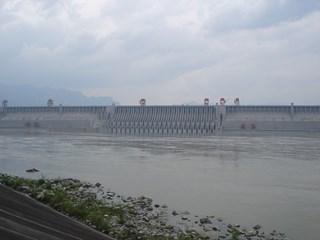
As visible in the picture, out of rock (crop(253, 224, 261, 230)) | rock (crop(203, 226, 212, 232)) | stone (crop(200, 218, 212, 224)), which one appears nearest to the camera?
rock (crop(203, 226, 212, 232))

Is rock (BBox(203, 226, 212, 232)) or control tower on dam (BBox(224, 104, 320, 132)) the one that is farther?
control tower on dam (BBox(224, 104, 320, 132))

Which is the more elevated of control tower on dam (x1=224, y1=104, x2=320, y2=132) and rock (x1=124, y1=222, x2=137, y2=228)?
control tower on dam (x1=224, y1=104, x2=320, y2=132)

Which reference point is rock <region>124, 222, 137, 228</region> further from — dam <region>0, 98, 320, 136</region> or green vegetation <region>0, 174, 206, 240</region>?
dam <region>0, 98, 320, 136</region>

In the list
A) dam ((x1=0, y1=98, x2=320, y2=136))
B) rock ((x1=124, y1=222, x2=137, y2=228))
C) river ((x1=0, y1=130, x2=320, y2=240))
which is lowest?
river ((x1=0, y1=130, x2=320, y2=240))

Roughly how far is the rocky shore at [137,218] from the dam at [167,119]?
45.0 metres

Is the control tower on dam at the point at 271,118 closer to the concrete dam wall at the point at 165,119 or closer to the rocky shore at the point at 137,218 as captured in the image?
the concrete dam wall at the point at 165,119

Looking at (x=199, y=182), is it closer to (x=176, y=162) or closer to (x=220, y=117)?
(x=176, y=162)

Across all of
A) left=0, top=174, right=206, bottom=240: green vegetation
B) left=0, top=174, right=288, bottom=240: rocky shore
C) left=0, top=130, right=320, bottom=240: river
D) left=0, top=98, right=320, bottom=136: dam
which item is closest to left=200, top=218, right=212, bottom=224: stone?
left=0, top=174, right=288, bottom=240: rocky shore

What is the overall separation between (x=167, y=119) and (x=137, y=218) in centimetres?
5151

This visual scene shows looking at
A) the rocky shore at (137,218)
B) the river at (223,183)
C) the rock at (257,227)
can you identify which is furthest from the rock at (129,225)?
the rock at (257,227)

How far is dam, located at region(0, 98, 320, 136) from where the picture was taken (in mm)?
52062

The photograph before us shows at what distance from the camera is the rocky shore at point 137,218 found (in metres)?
6.63

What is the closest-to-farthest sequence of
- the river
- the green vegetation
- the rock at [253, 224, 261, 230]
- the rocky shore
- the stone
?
the green vegetation
the rocky shore
the rock at [253, 224, 261, 230]
the stone
the river

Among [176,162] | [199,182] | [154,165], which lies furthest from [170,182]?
[176,162]
